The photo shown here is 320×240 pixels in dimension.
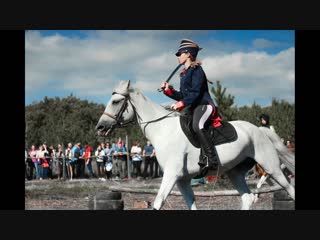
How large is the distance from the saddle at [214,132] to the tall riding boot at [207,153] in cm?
12

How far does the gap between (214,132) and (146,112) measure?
113 cm

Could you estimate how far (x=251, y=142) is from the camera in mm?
9508

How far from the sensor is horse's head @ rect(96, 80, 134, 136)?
30.6 feet

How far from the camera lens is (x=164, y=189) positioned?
8.56 meters

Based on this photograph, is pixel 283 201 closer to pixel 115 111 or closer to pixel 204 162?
pixel 204 162

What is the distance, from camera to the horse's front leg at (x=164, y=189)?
334 inches

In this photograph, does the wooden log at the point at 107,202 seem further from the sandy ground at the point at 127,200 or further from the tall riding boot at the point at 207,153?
the sandy ground at the point at 127,200

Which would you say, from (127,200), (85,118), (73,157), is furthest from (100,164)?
(85,118)

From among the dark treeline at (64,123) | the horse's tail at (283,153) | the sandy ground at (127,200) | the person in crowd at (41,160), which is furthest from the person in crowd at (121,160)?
the horse's tail at (283,153)

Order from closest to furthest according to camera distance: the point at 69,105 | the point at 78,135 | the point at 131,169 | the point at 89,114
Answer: the point at 131,169 < the point at 78,135 < the point at 89,114 < the point at 69,105
